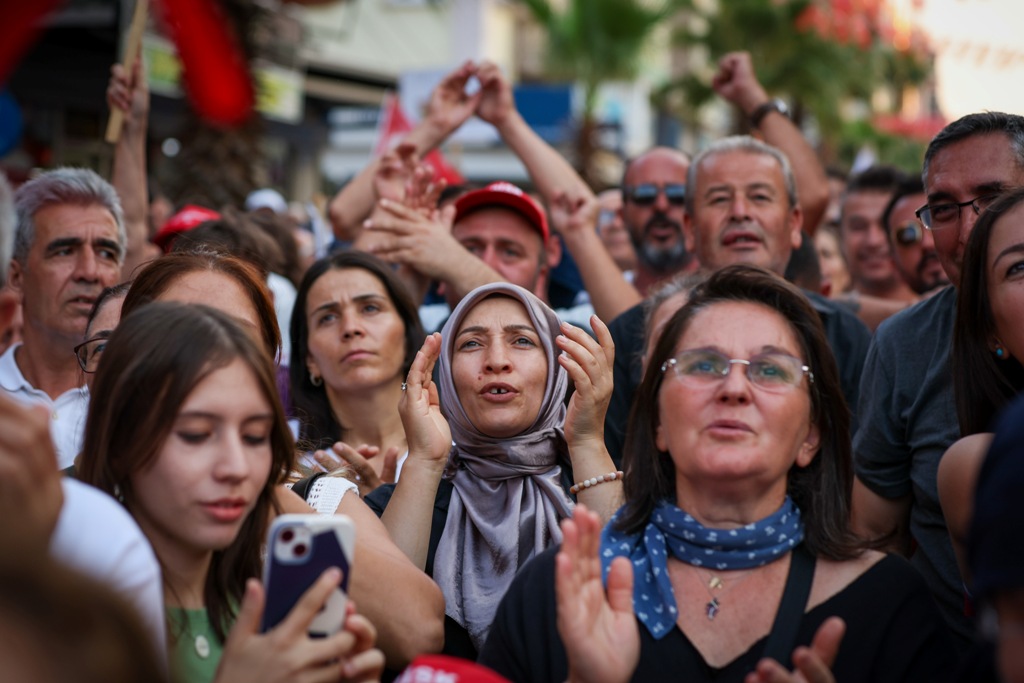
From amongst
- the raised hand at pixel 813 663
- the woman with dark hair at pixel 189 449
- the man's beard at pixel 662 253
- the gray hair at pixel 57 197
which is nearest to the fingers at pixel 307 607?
the woman with dark hair at pixel 189 449

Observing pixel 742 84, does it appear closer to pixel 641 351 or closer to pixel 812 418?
pixel 641 351

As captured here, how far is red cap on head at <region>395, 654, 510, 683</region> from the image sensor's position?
2.17m

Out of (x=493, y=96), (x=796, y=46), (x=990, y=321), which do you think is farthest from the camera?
(x=796, y=46)

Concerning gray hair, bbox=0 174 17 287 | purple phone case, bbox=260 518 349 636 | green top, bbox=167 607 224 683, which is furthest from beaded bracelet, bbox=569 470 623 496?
gray hair, bbox=0 174 17 287

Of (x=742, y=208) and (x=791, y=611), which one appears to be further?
(x=742, y=208)

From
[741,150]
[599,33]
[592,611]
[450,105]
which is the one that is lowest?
[592,611]

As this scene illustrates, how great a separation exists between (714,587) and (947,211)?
1808 millimetres

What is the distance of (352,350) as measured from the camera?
466cm

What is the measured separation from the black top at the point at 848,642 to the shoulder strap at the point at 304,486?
0.73 m

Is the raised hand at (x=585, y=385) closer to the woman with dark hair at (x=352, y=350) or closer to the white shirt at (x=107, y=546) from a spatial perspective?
the woman with dark hair at (x=352, y=350)

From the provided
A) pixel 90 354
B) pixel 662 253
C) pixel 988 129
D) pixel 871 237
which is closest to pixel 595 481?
pixel 90 354

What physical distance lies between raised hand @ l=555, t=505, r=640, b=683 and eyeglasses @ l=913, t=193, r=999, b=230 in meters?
1.98

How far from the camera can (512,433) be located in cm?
370

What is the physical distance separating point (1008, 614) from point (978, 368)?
147 cm
